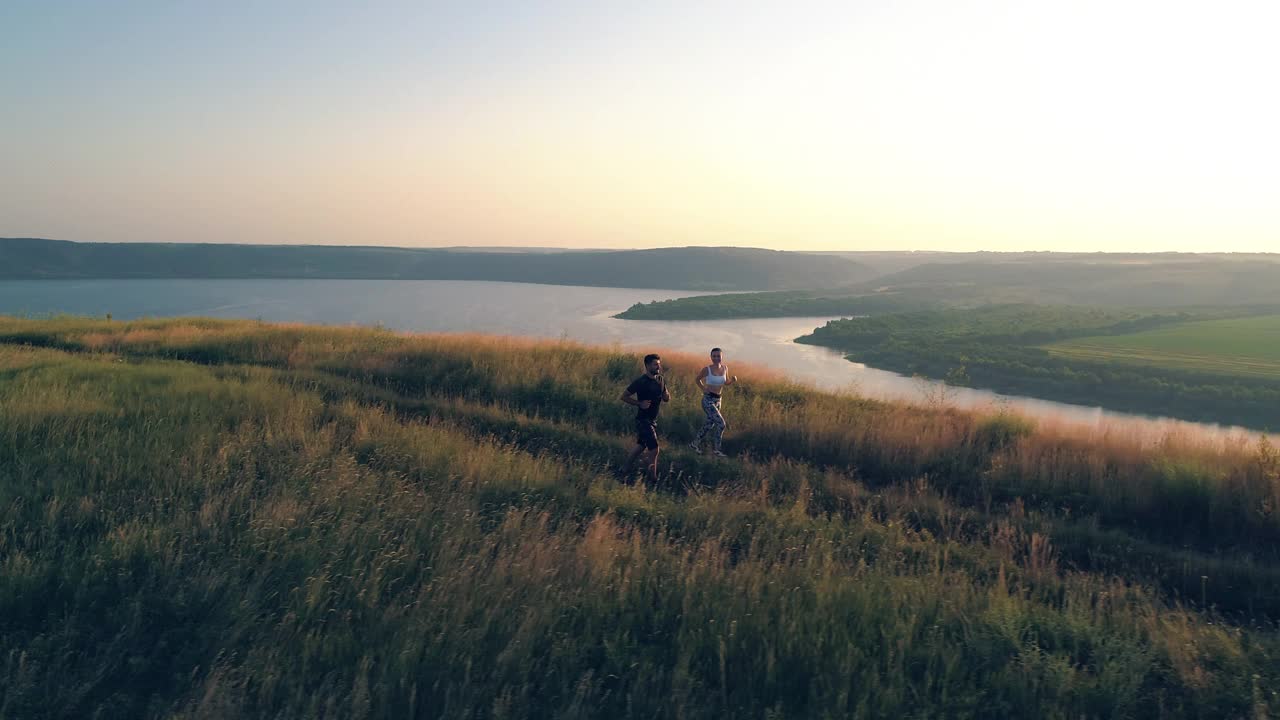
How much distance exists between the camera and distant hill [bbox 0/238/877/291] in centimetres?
15000

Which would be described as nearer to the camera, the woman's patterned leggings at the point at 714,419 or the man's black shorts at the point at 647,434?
the man's black shorts at the point at 647,434

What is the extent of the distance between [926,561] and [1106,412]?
3074 centimetres

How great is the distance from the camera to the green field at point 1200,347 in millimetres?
33062

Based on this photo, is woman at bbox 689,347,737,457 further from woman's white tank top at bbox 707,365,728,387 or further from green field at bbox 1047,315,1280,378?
green field at bbox 1047,315,1280,378

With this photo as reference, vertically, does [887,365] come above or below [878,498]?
below

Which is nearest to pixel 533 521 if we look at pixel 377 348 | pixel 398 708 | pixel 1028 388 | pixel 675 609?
pixel 675 609

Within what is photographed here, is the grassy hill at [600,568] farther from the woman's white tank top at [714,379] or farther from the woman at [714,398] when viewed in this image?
the woman's white tank top at [714,379]

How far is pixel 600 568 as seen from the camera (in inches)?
191

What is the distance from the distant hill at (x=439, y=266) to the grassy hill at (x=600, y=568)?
13490cm

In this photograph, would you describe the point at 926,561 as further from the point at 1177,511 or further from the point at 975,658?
the point at 1177,511

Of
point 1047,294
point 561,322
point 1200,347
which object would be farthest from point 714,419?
point 1047,294

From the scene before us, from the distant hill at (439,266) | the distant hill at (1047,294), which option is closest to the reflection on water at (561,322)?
the distant hill at (1047,294)

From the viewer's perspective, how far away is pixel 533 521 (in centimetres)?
606

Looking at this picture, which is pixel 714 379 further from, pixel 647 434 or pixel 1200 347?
pixel 1200 347
